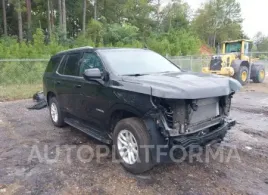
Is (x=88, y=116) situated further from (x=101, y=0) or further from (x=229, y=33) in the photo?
(x=229, y=33)

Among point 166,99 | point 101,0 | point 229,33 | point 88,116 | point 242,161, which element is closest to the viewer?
point 166,99

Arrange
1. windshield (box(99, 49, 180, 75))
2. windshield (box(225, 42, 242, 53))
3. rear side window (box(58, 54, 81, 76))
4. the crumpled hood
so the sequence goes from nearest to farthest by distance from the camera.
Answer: the crumpled hood
windshield (box(99, 49, 180, 75))
rear side window (box(58, 54, 81, 76))
windshield (box(225, 42, 242, 53))

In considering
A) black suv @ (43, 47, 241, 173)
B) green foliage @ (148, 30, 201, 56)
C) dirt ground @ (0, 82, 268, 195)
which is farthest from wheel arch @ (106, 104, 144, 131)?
green foliage @ (148, 30, 201, 56)

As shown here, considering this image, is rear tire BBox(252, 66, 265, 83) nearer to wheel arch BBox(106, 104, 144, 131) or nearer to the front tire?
wheel arch BBox(106, 104, 144, 131)

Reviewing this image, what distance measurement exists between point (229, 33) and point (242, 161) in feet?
157

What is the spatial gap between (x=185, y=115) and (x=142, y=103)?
56 cm

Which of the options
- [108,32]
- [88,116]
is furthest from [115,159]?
[108,32]

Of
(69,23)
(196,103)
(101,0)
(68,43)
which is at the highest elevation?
(101,0)

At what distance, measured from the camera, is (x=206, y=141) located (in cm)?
342

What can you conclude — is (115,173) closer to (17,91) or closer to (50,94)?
(50,94)

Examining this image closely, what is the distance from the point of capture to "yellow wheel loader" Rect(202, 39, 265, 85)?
12.9 metres

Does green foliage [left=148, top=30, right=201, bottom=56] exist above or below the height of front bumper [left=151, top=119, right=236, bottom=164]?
above

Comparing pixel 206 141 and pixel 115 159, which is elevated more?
pixel 206 141

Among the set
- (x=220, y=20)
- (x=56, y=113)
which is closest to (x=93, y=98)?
(x=56, y=113)
